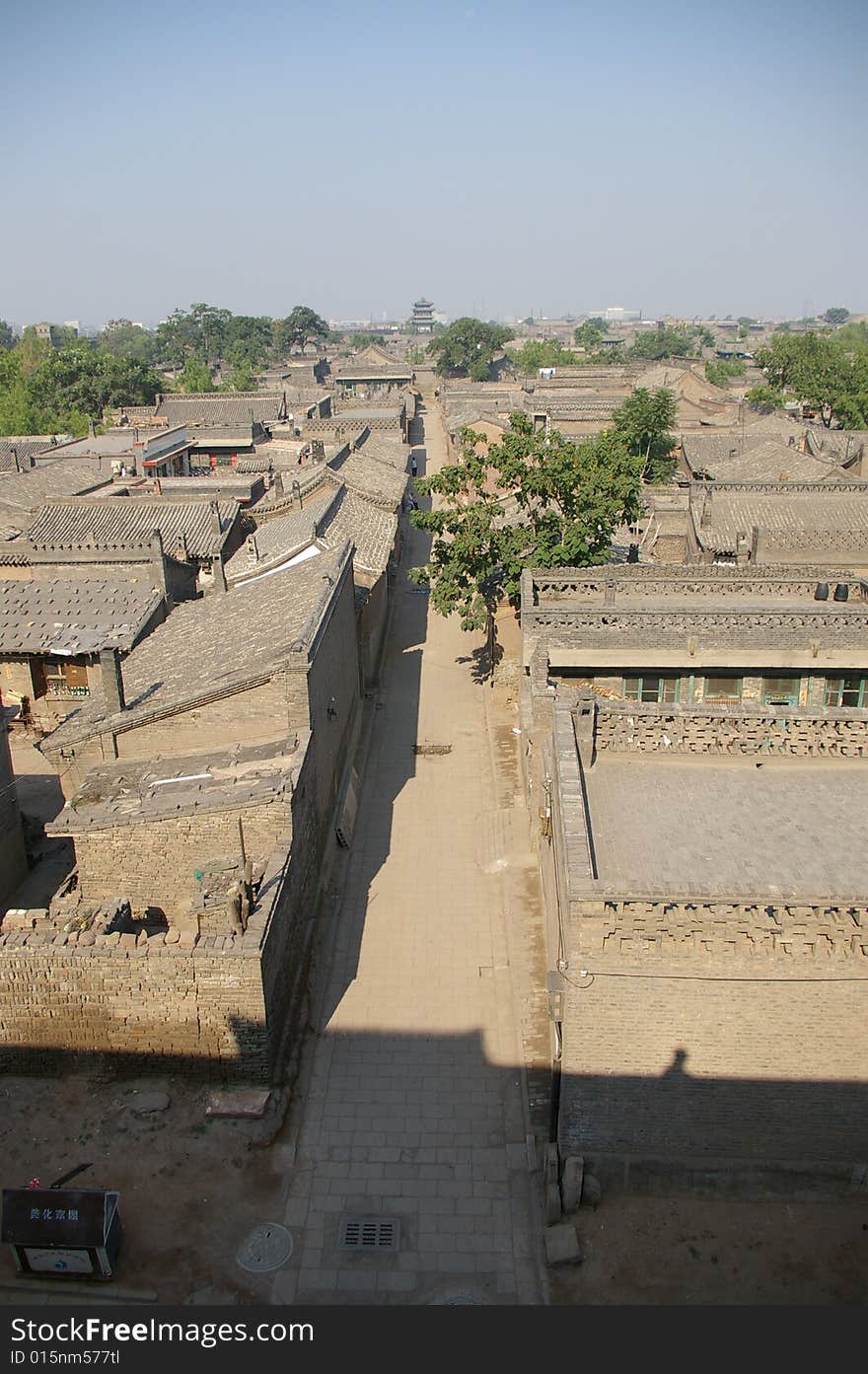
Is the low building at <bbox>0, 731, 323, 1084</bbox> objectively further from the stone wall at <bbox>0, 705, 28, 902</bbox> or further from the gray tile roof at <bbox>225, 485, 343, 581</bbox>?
the gray tile roof at <bbox>225, 485, 343, 581</bbox>

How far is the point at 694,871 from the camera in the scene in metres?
10.6

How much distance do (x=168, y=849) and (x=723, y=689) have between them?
A: 11.3 meters

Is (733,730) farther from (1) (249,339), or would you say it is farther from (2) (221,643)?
(1) (249,339)

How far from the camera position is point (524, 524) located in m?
25.1

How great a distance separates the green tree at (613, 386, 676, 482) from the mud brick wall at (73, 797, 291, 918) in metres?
39.6

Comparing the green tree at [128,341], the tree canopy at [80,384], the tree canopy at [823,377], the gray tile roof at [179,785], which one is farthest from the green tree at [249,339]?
the gray tile roof at [179,785]

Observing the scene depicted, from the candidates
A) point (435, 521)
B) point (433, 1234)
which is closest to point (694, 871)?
point (433, 1234)

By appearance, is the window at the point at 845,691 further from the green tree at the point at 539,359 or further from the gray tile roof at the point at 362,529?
the green tree at the point at 539,359

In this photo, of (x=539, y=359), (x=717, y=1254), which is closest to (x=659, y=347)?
(x=539, y=359)

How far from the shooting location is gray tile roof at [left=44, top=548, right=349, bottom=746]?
51.8 ft

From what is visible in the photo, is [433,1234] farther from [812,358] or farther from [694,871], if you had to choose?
[812,358]

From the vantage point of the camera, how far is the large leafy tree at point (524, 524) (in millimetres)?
24031

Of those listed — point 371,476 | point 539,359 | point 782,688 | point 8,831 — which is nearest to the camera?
point 8,831

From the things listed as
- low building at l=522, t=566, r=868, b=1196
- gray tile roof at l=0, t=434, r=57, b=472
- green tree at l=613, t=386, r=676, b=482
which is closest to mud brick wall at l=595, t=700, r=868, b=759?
low building at l=522, t=566, r=868, b=1196
